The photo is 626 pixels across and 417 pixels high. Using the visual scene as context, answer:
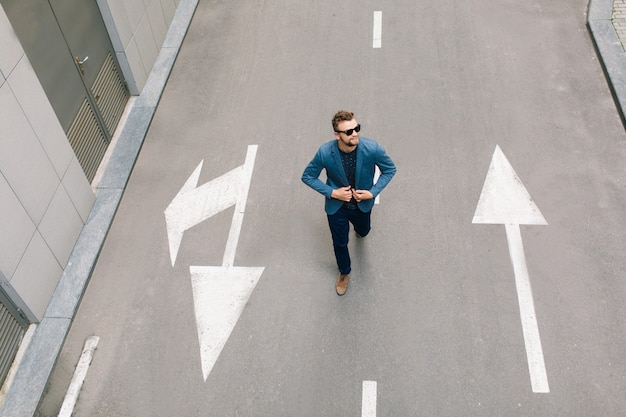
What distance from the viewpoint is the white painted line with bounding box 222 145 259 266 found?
7.39 m

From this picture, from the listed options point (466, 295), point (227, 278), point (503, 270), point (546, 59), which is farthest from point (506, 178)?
point (227, 278)

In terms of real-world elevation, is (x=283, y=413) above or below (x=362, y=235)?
below

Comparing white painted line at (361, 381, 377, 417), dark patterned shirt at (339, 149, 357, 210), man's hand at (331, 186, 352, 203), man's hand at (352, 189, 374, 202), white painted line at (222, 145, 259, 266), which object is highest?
dark patterned shirt at (339, 149, 357, 210)

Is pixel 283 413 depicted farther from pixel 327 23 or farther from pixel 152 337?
pixel 327 23

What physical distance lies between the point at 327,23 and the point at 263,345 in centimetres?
663

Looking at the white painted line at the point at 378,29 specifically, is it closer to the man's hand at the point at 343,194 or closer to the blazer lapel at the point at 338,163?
the blazer lapel at the point at 338,163

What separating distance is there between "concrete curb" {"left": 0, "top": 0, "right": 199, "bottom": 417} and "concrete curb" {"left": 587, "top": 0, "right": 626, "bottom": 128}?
714 centimetres

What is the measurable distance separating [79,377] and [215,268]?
76.8 inches

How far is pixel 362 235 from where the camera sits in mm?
7039

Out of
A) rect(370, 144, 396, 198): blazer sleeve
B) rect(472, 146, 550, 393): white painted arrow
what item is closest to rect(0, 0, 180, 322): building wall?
rect(370, 144, 396, 198): blazer sleeve

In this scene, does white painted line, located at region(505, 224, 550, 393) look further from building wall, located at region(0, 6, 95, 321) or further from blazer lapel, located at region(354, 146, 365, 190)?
building wall, located at region(0, 6, 95, 321)

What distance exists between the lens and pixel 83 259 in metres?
7.43

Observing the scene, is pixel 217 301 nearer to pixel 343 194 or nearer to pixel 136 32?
pixel 343 194

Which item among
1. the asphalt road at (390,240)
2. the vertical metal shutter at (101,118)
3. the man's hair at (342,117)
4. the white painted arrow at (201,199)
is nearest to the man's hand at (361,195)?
the man's hair at (342,117)
